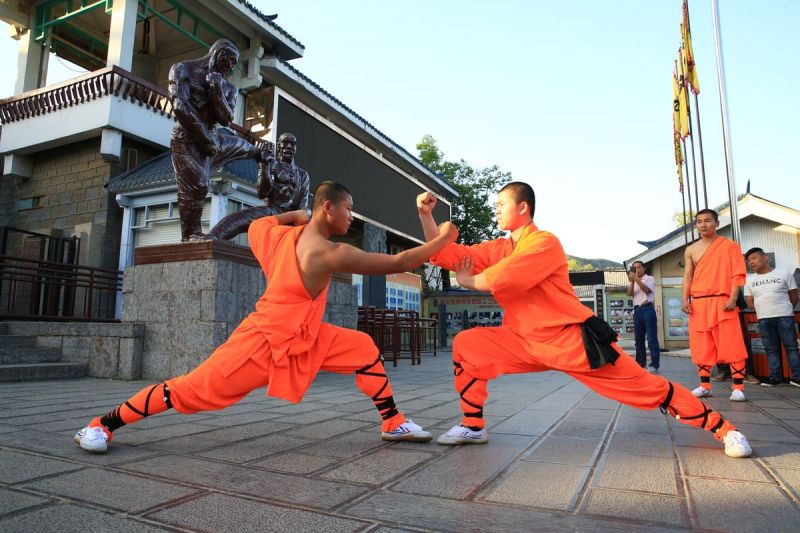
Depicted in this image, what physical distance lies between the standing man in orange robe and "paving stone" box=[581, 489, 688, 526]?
11.2 ft

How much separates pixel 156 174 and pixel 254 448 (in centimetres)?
884

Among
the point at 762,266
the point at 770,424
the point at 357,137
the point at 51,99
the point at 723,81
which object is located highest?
the point at 357,137

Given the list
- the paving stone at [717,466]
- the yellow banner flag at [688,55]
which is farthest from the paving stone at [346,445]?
the yellow banner flag at [688,55]

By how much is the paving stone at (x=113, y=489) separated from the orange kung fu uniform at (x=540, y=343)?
1585 mm

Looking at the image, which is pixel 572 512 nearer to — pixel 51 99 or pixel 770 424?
pixel 770 424

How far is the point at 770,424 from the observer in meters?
3.58

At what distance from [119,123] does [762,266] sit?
38.0ft

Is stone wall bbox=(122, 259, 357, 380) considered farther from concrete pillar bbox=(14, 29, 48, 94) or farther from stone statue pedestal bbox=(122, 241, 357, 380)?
concrete pillar bbox=(14, 29, 48, 94)

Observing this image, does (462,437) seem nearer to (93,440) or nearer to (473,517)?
(473,517)

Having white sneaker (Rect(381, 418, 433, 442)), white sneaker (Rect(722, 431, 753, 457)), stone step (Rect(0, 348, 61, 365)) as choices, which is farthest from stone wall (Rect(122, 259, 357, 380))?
white sneaker (Rect(722, 431, 753, 457))

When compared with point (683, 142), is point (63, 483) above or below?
below

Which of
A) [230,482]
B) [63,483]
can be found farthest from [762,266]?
[63,483]

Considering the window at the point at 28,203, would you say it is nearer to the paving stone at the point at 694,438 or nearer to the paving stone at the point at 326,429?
the paving stone at the point at 326,429

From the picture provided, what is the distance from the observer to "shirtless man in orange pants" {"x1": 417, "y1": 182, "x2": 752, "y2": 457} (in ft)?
8.84
